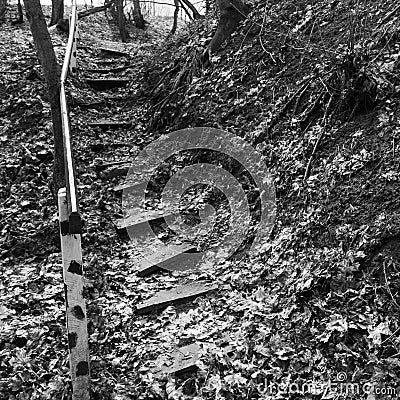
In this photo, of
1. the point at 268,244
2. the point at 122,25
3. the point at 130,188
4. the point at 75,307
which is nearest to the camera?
the point at 75,307

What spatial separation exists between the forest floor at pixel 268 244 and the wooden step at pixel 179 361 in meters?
0.05

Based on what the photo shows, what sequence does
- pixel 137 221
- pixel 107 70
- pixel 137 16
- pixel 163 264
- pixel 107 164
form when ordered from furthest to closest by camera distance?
1. pixel 137 16
2. pixel 107 70
3. pixel 107 164
4. pixel 137 221
5. pixel 163 264

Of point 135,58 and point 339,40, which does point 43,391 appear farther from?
point 135,58

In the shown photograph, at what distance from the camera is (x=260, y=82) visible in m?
6.00

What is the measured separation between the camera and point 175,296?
166 inches

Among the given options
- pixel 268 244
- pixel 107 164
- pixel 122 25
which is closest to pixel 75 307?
pixel 268 244

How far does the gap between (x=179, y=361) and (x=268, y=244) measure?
1.44m

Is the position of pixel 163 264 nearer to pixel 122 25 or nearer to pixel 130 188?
pixel 130 188

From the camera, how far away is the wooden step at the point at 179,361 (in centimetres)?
345

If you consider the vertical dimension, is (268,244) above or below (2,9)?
below

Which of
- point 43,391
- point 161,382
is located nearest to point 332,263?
point 161,382

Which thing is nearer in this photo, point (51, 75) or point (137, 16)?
point (51, 75)

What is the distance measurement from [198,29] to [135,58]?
6.00 ft
